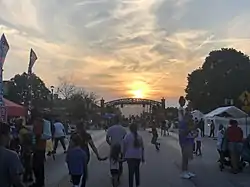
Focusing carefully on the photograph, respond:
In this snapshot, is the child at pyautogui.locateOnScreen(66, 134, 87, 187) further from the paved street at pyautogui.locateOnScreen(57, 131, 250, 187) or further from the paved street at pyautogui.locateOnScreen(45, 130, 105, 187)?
the paved street at pyautogui.locateOnScreen(45, 130, 105, 187)

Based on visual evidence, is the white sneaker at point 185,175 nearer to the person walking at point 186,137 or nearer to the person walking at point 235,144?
the person walking at point 186,137

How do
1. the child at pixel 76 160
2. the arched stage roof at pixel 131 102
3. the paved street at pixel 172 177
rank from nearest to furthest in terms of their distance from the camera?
the child at pixel 76 160 < the paved street at pixel 172 177 < the arched stage roof at pixel 131 102

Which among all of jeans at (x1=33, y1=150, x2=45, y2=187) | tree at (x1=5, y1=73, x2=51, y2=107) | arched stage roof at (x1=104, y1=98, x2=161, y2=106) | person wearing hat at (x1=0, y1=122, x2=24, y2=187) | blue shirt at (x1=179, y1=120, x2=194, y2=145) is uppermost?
arched stage roof at (x1=104, y1=98, x2=161, y2=106)

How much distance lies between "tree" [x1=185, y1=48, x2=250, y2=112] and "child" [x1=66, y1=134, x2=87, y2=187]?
71.6 meters

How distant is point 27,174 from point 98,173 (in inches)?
144

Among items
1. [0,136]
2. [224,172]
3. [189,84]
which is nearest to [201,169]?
[224,172]

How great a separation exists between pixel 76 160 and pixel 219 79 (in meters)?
78.6

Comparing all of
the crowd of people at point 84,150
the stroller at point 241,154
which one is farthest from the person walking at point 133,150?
the stroller at point 241,154

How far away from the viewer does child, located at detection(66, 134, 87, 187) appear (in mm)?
11102

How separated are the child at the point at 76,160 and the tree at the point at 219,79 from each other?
71610 mm

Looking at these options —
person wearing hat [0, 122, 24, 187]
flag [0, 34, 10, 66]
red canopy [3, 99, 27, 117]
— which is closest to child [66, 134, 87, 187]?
person wearing hat [0, 122, 24, 187]

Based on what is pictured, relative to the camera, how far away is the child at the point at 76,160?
11.1 meters

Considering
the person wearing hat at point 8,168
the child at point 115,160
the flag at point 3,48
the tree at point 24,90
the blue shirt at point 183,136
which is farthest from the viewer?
the tree at point 24,90

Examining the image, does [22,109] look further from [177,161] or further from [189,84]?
[189,84]
